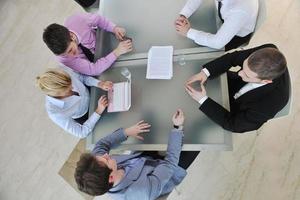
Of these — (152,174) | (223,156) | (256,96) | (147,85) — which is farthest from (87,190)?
(223,156)

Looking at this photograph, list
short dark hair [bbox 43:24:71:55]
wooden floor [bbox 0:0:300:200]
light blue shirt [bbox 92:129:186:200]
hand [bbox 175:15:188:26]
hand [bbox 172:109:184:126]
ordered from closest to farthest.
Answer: light blue shirt [bbox 92:129:186:200]
hand [bbox 172:109:184:126]
short dark hair [bbox 43:24:71:55]
hand [bbox 175:15:188:26]
wooden floor [bbox 0:0:300:200]

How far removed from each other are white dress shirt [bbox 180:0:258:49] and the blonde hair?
30.9 inches

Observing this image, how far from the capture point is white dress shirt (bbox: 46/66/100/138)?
194 centimetres

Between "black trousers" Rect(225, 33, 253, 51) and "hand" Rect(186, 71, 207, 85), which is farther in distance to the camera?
"black trousers" Rect(225, 33, 253, 51)

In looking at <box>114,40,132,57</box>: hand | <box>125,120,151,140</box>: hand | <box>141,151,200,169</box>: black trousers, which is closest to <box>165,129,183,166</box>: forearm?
<box>125,120,151,140</box>: hand

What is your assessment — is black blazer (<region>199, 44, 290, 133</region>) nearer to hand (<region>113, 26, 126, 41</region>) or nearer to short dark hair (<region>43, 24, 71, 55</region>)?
hand (<region>113, 26, 126, 41</region>)

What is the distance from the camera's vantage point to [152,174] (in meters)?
1.75

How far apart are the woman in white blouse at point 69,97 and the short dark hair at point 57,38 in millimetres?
128

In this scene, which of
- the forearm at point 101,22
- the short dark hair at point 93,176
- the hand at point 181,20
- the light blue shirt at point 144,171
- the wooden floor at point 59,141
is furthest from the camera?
the wooden floor at point 59,141

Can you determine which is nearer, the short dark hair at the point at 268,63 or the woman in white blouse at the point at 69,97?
the short dark hair at the point at 268,63

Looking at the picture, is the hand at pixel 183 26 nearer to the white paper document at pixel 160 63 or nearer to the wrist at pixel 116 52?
the white paper document at pixel 160 63

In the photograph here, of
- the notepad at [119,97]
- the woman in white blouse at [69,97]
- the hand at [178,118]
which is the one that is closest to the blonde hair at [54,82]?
the woman in white blouse at [69,97]

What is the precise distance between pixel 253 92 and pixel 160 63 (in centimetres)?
57

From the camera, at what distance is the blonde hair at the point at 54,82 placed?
5.95 ft
